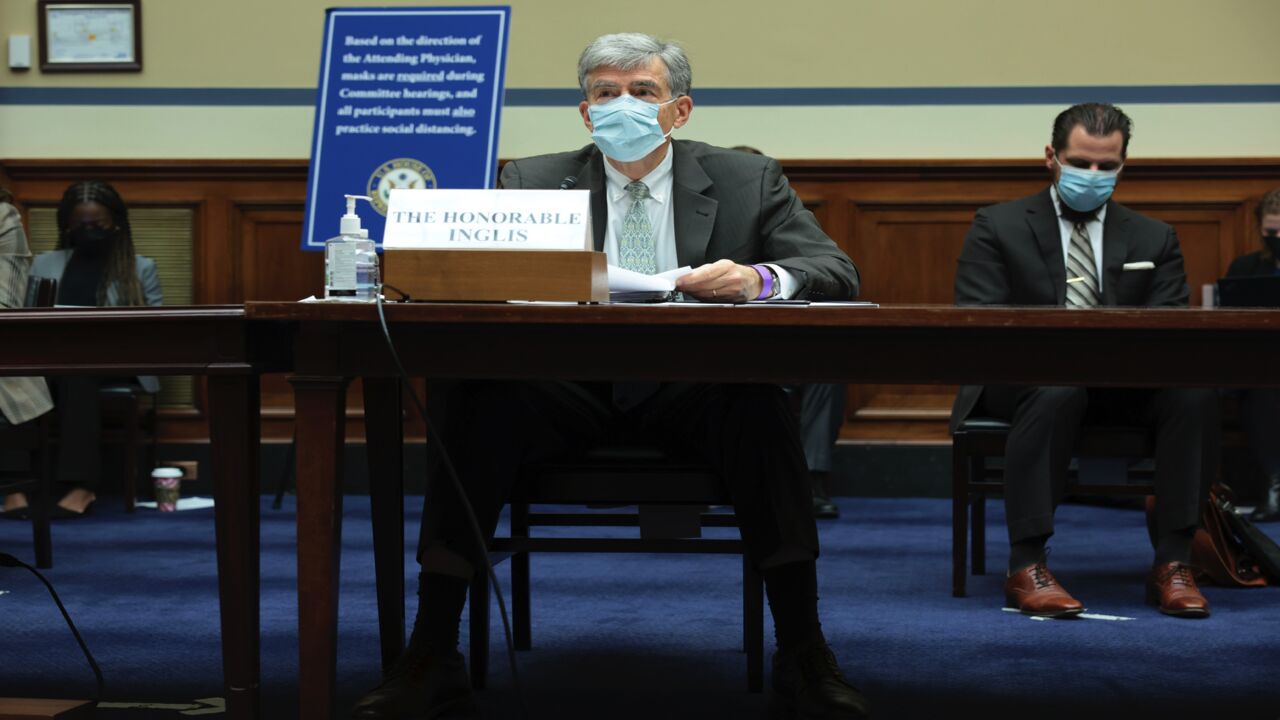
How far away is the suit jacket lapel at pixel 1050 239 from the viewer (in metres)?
3.10

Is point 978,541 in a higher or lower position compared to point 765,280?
lower

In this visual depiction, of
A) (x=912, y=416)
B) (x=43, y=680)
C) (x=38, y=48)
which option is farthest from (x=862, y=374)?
(x=38, y=48)

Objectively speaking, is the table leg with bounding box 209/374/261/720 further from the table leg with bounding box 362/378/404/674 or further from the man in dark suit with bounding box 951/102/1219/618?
the man in dark suit with bounding box 951/102/1219/618

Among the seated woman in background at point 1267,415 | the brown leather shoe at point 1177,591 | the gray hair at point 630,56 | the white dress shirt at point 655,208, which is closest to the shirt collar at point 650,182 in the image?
the white dress shirt at point 655,208

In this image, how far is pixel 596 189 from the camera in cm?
237

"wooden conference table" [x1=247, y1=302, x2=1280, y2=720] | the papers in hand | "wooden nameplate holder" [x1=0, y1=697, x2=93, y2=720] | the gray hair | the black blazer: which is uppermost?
the gray hair

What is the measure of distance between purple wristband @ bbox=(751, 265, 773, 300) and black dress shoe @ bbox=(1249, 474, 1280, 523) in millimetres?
3082

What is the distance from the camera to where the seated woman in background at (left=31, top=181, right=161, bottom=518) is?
15.1 ft


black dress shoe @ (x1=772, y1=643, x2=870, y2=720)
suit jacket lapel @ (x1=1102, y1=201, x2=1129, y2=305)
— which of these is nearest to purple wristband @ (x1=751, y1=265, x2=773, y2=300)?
black dress shoe @ (x1=772, y1=643, x2=870, y2=720)

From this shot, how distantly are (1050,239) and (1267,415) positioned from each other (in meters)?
1.96

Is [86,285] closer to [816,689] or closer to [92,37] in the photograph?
[92,37]

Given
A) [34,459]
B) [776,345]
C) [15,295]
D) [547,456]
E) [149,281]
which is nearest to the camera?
[776,345]

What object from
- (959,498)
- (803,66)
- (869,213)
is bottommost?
(959,498)

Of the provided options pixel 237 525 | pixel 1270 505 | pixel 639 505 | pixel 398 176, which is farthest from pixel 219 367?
pixel 1270 505
